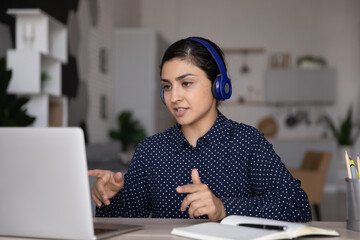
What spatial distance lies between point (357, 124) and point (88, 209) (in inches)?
339

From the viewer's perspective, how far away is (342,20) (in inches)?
357

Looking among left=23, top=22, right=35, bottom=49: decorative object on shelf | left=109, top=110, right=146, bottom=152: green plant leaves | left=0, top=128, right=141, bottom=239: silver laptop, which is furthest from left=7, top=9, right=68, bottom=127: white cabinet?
left=0, top=128, right=141, bottom=239: silver laptop

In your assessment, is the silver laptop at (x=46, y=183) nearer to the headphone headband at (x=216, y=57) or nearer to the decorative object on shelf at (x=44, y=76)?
the headphone headband at (x=216, y=57)

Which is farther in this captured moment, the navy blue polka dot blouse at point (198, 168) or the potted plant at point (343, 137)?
the potted plant at point (343, 137)

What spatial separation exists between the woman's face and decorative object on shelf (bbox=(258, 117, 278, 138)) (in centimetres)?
729

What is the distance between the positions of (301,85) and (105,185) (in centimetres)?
785

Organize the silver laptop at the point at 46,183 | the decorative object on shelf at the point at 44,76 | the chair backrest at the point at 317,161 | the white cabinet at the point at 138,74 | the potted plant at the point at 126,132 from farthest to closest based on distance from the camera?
the white cabinet at the point at 138,74, the potted plant at the point at 126,132, the chair backrest at the point at 317,161, the decorative object on shelf at the point at 44,76, the silver laptop at the point at 46,183

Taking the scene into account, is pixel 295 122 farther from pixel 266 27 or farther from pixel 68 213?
pixel 68 213

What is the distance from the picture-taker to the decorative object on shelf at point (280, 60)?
29.5 feet

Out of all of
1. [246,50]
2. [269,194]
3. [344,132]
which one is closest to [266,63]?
[246,50]

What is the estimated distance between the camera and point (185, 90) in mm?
1559

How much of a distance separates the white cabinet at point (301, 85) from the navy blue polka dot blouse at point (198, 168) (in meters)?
7.43

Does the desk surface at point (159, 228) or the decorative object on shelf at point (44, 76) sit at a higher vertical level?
the decorative object on shelf at point (44, 76)

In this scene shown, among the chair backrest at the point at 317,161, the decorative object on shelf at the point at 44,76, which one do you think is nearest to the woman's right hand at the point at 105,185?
the decorative object on shelf at the point at 44,76
